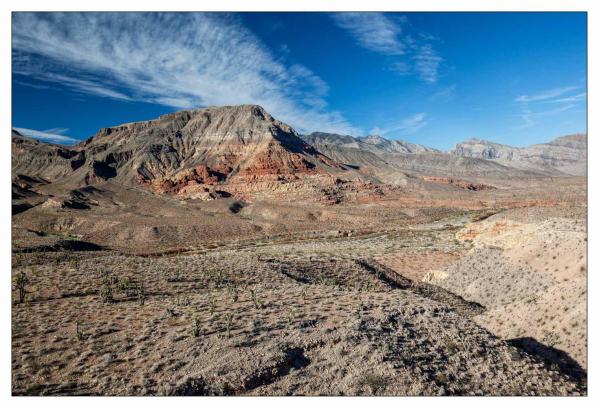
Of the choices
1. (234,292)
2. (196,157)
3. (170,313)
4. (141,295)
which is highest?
A: (196,157)

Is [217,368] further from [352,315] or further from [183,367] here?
[352,315]

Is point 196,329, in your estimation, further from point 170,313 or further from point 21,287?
point 21,287

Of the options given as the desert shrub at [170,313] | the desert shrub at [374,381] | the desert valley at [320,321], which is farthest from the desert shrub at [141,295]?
the desert shrub at [374,381]

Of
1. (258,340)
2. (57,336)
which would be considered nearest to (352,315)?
(258,340)

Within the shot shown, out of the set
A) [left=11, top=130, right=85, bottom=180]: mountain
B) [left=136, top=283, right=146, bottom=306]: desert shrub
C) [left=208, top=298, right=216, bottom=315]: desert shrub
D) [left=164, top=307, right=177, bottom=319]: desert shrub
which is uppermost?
[left=11, top=130, right=85, bottom=180]: mountain

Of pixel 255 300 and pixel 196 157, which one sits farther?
pixel 196 157

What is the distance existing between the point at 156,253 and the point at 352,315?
37.7 m

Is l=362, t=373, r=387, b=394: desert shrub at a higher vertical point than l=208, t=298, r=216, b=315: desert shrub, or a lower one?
higher

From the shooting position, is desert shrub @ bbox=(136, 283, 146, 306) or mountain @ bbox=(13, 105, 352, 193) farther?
mountain @ bbox=(13, 105, 352, 193)

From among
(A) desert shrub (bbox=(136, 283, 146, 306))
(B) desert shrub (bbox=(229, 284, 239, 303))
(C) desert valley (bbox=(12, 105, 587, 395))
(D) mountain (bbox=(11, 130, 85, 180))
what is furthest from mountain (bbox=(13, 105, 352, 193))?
(A) desert shrub (bbox=(136, 283, 146, 306))

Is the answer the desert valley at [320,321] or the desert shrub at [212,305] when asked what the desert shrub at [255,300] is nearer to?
the desert valley at [320,321]

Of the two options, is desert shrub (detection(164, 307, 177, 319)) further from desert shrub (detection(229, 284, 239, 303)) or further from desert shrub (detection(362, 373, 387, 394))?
desert shrub (detection(362, 373, 387, 394))

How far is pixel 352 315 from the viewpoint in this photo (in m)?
12.2

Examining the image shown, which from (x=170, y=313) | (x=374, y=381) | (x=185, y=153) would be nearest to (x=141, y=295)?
(x=170, y=313)
